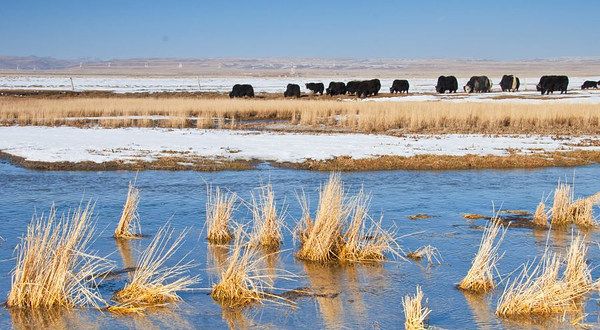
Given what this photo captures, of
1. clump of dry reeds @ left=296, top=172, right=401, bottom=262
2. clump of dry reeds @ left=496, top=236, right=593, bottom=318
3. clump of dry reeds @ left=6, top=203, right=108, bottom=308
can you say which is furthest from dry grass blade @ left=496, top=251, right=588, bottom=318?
clump of dry reeds @ left=6, top=203, right=108, bottom=308

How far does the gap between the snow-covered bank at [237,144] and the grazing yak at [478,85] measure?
31367 mm

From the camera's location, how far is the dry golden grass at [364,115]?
78.0ft

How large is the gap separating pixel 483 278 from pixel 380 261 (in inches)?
57.3

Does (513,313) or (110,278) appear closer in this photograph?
(513,313)

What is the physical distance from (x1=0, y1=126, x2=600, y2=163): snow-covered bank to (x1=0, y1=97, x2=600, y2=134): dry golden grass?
87.0 inches

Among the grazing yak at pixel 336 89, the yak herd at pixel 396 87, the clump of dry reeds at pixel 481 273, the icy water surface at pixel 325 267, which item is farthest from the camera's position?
the grazing yak at pixel 336 89

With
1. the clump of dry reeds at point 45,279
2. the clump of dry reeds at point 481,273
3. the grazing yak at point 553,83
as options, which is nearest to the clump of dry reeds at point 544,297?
the clump of dry reeds at point 481,273

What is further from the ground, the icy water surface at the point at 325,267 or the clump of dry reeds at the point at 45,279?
the clump of dry reeds at the point at 45,279

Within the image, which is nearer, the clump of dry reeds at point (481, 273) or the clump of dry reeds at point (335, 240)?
the clump of dry reeds at point (481, 273)

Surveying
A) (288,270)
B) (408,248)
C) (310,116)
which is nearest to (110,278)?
(288,270)

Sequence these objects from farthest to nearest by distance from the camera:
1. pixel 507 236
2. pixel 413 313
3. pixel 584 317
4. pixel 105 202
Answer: pixel 105 202 → pixel 507 236 → pixel 584 317 → pixel 413 313

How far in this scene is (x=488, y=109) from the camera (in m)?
25.6

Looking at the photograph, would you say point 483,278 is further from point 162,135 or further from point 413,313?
point 162,135

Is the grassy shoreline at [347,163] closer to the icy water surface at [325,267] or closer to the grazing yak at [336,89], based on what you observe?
the icy water surface at [325,267]
